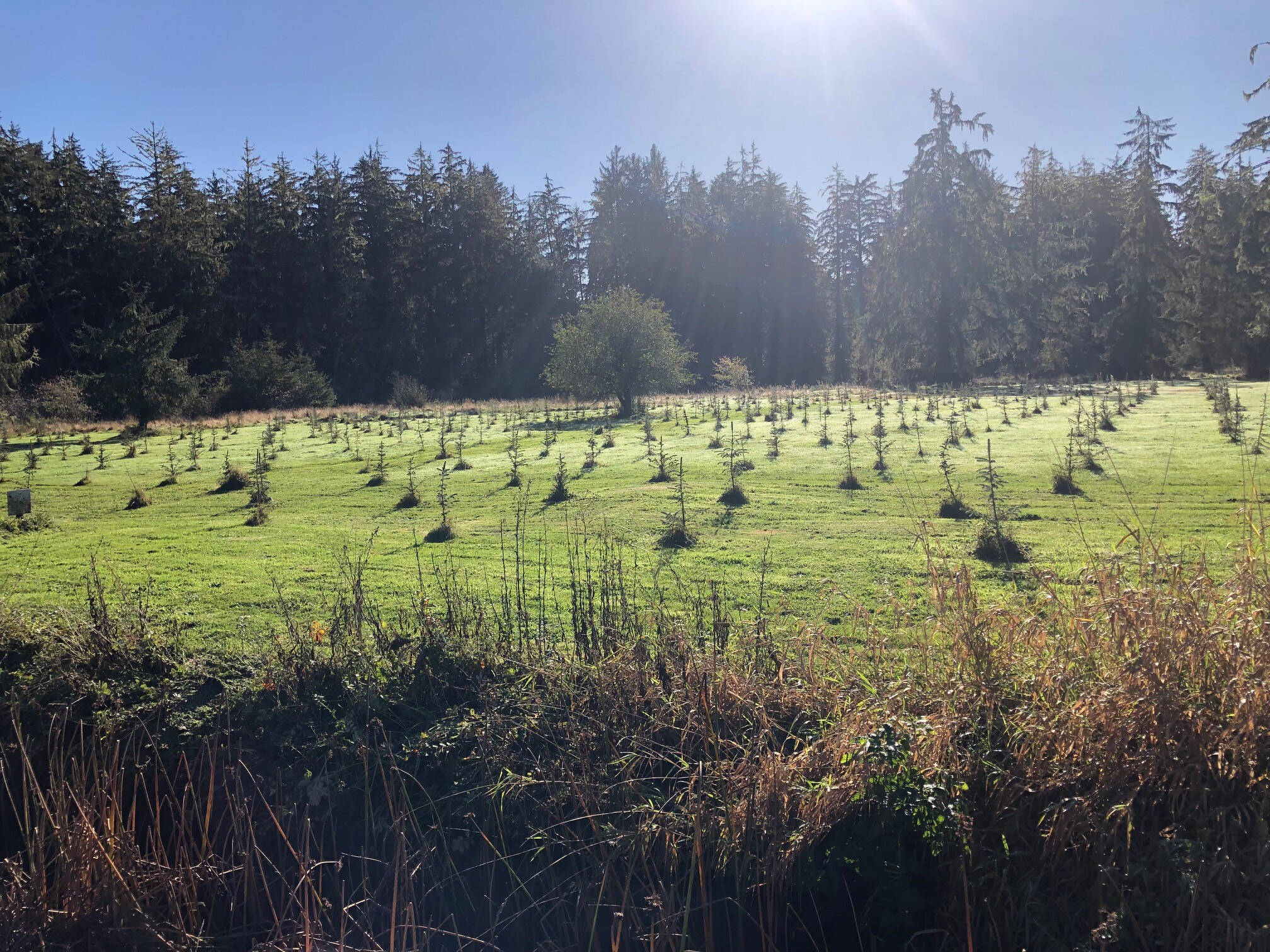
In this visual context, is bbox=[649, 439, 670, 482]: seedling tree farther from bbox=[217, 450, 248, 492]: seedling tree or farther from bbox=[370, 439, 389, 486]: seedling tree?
bbox=[217, 450, 248, 492]: seedling tree

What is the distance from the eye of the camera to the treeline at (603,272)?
129ft

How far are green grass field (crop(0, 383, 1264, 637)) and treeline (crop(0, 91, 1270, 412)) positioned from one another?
1760 centimetres

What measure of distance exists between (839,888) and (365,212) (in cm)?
5595

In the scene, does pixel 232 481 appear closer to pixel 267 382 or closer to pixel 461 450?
pixel 461 450

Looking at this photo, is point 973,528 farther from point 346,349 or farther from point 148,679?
point 346,349

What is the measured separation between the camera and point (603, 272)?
2392 inches

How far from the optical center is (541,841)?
13.4ft

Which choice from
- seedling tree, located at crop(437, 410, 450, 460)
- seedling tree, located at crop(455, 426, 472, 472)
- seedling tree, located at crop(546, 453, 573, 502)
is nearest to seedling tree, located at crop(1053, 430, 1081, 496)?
seedling tree, located at crop(546, 453, 573, 502)

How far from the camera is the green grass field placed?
24.0 feet

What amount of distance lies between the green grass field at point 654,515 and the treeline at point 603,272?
57.7ft

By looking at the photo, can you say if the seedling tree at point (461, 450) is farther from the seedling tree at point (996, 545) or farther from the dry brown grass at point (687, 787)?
the dry brown grass at point (687, 787)

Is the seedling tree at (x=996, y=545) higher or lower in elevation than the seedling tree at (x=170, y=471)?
lower

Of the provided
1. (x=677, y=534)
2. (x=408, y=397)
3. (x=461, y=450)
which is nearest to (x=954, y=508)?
(x=677, y=534)

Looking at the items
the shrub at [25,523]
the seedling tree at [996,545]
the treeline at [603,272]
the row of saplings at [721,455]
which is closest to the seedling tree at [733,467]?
the row of saplings at [721,455]
